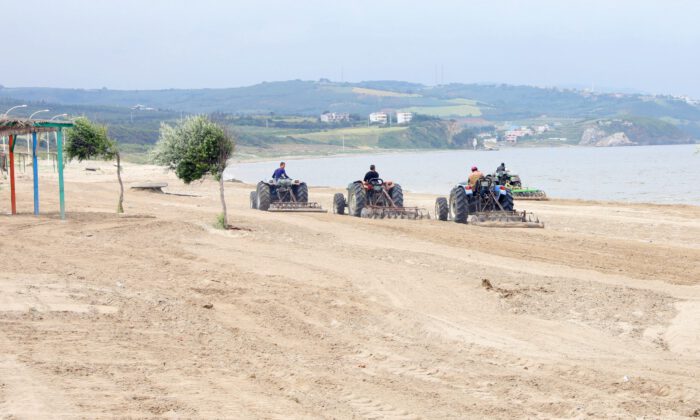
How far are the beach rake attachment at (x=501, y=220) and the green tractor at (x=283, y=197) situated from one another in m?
4.73

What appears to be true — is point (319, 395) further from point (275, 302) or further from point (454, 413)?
point (275, 302)

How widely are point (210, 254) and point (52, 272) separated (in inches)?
136

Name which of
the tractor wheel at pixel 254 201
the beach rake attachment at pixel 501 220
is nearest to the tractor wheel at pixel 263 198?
the tractor wheel at pixel 254 201

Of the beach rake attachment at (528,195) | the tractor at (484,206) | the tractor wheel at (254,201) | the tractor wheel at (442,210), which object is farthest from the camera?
the beach rake attachment at (528,195)

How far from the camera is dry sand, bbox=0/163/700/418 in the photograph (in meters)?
7.17

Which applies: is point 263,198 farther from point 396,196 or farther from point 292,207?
point 396,196

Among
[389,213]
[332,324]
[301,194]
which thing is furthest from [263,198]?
[332,324]

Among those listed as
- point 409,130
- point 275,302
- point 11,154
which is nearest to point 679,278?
point 275,302

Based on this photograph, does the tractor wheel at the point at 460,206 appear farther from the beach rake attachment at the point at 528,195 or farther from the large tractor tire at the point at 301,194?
the beach rake attachment at the point at 528,195

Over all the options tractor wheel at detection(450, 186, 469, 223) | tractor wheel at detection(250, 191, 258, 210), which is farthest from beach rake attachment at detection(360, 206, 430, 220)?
tractor wheel at detection(250, 191, 258, 210)

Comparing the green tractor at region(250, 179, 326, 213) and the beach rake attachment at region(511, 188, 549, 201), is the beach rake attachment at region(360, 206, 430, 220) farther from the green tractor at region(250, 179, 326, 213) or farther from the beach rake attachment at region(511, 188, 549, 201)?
the beach rake attachment at region(511, 188, 549, 201)

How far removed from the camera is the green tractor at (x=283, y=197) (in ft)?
86.6

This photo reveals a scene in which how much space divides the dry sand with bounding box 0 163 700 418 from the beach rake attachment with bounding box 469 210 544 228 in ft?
13.7

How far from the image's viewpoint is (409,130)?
172250 millimetres
